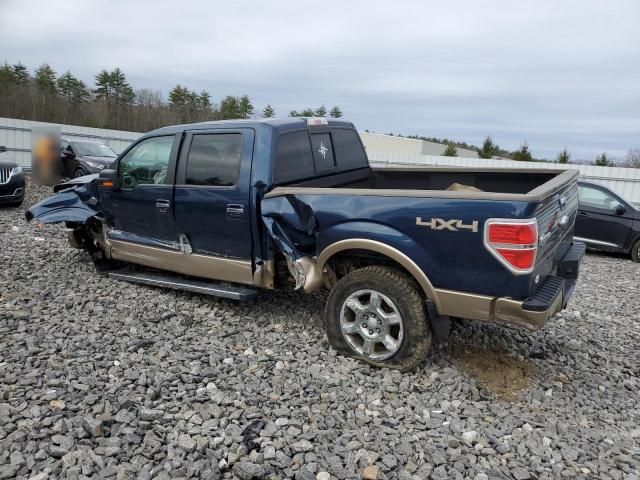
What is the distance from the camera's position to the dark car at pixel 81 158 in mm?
14383

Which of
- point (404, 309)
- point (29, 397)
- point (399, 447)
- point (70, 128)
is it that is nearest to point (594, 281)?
point (404, 309)

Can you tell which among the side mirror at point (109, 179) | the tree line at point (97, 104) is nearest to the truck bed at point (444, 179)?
the side mirror at point (109, 179)

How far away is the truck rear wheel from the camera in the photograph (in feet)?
11.9

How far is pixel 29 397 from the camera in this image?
328cm

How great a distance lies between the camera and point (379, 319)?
3.81 meters

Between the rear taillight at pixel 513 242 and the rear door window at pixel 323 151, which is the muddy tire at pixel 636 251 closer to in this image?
the rear door window at pixel 323 151

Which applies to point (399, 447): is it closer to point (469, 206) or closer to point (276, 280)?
point (469, 206)

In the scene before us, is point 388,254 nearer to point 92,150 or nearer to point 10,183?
point 10,183

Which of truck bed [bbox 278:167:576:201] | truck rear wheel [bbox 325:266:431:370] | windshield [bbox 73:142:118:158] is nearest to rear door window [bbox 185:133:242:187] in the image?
truck bed [bbox 278:167:576:201]

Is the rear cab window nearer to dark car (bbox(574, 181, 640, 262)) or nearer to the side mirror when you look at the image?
the side mirror

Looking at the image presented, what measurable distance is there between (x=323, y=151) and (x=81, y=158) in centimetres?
1199

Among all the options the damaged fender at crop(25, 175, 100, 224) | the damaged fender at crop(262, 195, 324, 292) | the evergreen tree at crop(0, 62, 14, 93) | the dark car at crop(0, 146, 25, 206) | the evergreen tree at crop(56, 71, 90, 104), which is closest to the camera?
the damaged fender at crop(262, 195, 324, 292)

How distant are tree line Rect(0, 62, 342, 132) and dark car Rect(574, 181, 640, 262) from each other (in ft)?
63.0

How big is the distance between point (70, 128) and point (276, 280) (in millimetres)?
20942
